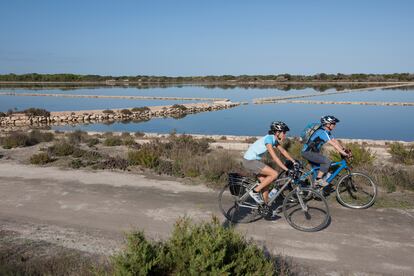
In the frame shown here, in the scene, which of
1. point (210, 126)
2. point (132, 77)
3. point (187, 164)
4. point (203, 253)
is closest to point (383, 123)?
point (210, 126)

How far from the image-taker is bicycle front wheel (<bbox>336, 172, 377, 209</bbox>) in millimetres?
7691

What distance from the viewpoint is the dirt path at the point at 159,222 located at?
575 cm

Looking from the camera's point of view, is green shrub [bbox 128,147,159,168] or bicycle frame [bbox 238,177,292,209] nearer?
bicycle frame [bbox 238,177,292,209]

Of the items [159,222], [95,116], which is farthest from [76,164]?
[95,116]

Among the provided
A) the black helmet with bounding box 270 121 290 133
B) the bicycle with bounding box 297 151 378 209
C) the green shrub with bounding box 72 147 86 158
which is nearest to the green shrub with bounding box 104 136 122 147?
the green shrub with bounding box 72 147 86 158

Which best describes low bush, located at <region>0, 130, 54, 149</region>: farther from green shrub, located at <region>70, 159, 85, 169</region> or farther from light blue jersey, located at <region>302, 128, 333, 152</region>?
light blue jersey, located at <region>302, 128, 333, 152</region>

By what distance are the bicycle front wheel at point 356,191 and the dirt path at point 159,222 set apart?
0.23 meters

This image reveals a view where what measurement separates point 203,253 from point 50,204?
5.72 metres

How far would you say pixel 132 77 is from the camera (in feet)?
632

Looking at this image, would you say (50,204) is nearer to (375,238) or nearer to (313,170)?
(313,170)

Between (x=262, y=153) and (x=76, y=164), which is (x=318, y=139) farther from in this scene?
(x=76, y=164)

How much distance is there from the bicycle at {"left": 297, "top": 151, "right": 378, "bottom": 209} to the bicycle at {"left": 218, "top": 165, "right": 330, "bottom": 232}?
48 cm

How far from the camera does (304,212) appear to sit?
23.1 feet

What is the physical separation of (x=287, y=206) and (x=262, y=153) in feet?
3.51
